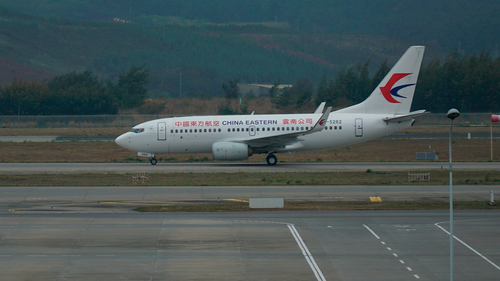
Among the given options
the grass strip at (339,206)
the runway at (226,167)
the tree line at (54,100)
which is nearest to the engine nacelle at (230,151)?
the runway at (226,167)

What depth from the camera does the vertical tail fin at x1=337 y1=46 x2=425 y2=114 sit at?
4059 cm

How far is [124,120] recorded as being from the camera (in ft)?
280

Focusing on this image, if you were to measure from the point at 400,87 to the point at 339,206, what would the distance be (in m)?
18.5

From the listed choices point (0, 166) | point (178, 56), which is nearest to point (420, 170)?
point (0, 166)

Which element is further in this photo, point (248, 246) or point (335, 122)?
point (335, 122)

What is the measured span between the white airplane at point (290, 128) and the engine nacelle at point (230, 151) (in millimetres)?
79

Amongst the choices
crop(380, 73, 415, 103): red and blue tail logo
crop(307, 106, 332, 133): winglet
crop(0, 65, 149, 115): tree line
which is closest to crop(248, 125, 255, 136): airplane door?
crop(307, 106, 332, 133): winglet

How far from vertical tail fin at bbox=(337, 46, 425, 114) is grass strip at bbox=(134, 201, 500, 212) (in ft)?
51.6

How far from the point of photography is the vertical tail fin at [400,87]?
40.6 m

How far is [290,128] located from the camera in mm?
40500

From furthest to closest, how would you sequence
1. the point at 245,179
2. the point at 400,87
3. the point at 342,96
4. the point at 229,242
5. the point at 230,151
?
the point at 342,96
the point at 400,87
the point at 230,151
the point at 245,179
the point at 229,242

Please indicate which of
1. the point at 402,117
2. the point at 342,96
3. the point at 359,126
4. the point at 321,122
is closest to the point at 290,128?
the point at 321,122

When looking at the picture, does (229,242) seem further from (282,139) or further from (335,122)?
(335,122)

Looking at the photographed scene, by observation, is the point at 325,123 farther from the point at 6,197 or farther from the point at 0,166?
the point at 0,166
